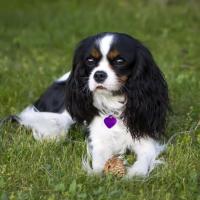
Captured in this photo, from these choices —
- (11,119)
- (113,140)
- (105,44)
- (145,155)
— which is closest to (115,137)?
(113,140)

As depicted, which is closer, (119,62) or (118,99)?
(119,62)

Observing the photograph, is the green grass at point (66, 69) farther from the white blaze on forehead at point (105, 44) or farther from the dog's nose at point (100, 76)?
the white blaze on forehead at point (105, 44)

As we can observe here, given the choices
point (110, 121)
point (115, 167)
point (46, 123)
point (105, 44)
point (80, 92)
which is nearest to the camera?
point (115, 167)

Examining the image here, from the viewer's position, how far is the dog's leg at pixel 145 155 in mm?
4305

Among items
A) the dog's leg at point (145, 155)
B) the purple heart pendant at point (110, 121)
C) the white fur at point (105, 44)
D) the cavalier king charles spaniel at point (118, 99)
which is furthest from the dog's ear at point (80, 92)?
the dog's leg at point (145, 155)

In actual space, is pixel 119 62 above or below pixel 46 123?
above

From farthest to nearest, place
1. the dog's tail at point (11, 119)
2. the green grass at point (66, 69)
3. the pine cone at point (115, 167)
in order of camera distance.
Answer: the dog's tail at point (11, 119) → the pine cone at point (115, 167) → the green grass at point (66, 69)

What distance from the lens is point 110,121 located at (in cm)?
461

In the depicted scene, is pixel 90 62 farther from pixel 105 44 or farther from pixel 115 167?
pixel 115 167

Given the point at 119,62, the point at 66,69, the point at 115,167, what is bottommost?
the point at 115,167

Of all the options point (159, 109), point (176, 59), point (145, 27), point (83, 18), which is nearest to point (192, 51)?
point (176, 59)

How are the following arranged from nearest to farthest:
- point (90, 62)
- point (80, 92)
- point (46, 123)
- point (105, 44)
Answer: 1. point (105, 44)
2. point (90, 62)
3. point (80, 92)
4. point (46, 123)

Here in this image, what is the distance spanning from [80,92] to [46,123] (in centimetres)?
58

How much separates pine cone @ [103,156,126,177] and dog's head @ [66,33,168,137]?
0.93ft
